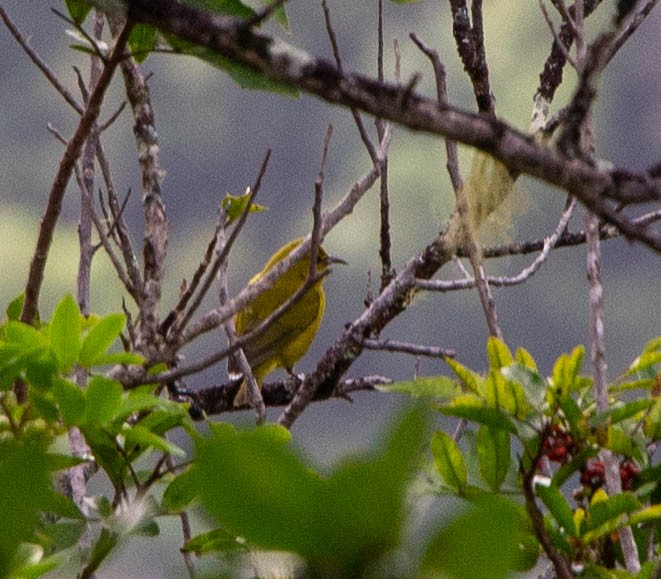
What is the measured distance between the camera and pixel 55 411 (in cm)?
97

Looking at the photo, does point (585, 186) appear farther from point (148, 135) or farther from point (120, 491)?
point (148, 135)

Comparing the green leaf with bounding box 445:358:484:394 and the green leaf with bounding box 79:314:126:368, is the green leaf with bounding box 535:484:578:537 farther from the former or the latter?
the green leaf with bounding box 79:314:126:368

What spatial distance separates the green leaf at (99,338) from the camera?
102 cm

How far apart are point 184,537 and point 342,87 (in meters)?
1.01

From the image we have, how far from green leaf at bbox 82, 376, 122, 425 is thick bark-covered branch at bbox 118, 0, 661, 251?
0.31 meters

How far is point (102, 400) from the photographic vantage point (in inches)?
35.5

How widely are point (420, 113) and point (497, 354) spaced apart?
43cm

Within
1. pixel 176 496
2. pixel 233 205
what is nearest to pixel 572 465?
pixel 176 496

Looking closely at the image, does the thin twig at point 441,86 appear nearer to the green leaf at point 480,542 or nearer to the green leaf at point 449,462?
the green leaf at point 449,462

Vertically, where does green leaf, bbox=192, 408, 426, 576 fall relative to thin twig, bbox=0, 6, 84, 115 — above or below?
below

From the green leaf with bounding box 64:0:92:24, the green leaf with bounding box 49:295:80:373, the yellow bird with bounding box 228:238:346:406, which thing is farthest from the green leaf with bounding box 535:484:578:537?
the yellow bird with bounding box 228:238:346:406

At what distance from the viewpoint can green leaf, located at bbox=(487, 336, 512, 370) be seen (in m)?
1.06

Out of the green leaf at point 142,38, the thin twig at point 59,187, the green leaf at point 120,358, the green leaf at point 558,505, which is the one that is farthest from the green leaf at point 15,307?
the green leaf at point 558,505

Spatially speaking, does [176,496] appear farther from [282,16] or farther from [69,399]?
[282,16]
